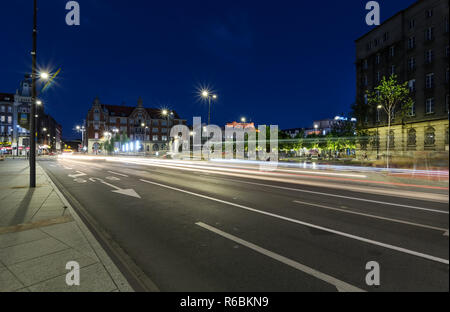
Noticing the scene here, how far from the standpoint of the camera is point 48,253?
13.9ft

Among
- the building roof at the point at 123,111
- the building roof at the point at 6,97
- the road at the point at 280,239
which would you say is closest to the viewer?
the road at the point at 280,239

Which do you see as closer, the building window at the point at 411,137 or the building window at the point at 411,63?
the building window at the point at 411,137

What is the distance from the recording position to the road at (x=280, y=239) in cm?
351

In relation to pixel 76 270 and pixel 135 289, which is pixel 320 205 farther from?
pixel 76 270

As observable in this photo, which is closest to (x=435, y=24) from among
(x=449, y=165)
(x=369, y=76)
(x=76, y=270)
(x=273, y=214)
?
(x=369, y=76)

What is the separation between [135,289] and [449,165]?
3.81m

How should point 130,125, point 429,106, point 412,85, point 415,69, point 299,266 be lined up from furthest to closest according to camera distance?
point 130,125, point 412,85, point 415,69, point 429,106, point 299,266

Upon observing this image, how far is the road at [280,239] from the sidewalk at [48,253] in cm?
47

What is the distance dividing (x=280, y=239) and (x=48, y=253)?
440 cm

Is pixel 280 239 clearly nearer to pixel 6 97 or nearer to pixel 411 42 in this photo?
pixel 411 42

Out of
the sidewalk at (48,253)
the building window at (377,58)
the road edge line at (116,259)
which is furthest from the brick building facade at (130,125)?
the road edge line at (116,259)

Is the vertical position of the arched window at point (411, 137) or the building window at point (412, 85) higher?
the building window at point (412, 85)

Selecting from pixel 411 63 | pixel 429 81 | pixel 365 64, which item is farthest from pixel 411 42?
pixel 365 64

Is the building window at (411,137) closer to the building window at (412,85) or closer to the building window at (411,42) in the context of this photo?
the building window at (412,85)
